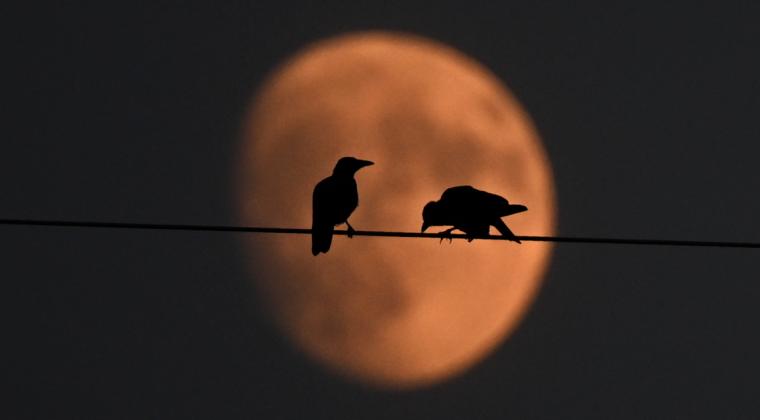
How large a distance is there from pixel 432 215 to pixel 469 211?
0.94 metres

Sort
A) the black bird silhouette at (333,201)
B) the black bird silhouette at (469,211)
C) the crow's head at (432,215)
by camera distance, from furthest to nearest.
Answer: the crow's head at (432,215) < the black bird silhouette at (333,201) < the black bird silhouette at (469,211)

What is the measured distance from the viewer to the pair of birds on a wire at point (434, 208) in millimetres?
18484

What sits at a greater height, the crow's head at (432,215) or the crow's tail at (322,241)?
the crow's head at (432,215)

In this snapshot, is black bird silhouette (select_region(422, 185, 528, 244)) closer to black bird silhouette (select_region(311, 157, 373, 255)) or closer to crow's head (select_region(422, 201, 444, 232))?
crow's head (select_region(422, 201, 444, 232))

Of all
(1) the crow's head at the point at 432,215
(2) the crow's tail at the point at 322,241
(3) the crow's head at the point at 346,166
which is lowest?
(2) the crow's tail at the point at 322,241

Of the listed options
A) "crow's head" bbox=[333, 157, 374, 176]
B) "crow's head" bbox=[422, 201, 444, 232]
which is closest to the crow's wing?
"crow's head" bbox=[333, 157, 374, 176]

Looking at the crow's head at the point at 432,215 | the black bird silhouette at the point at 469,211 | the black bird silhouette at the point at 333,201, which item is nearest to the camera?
the black bird silhouette at the point at 469,211

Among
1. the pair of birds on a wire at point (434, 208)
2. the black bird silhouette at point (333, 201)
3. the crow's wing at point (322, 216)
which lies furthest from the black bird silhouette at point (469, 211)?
the crow's wing at point (322, 216)

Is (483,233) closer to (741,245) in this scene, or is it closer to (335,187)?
(335,187)

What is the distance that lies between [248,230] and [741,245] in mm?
4715

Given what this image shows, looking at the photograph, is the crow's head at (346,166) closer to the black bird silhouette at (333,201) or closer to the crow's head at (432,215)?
the black bird silhouette at (333,201)

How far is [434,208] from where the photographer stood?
19.6m

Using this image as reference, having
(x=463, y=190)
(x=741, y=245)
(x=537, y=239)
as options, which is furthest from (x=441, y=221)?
(x=741, y=245)

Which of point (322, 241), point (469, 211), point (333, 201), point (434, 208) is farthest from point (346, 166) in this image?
point (469, 211)
